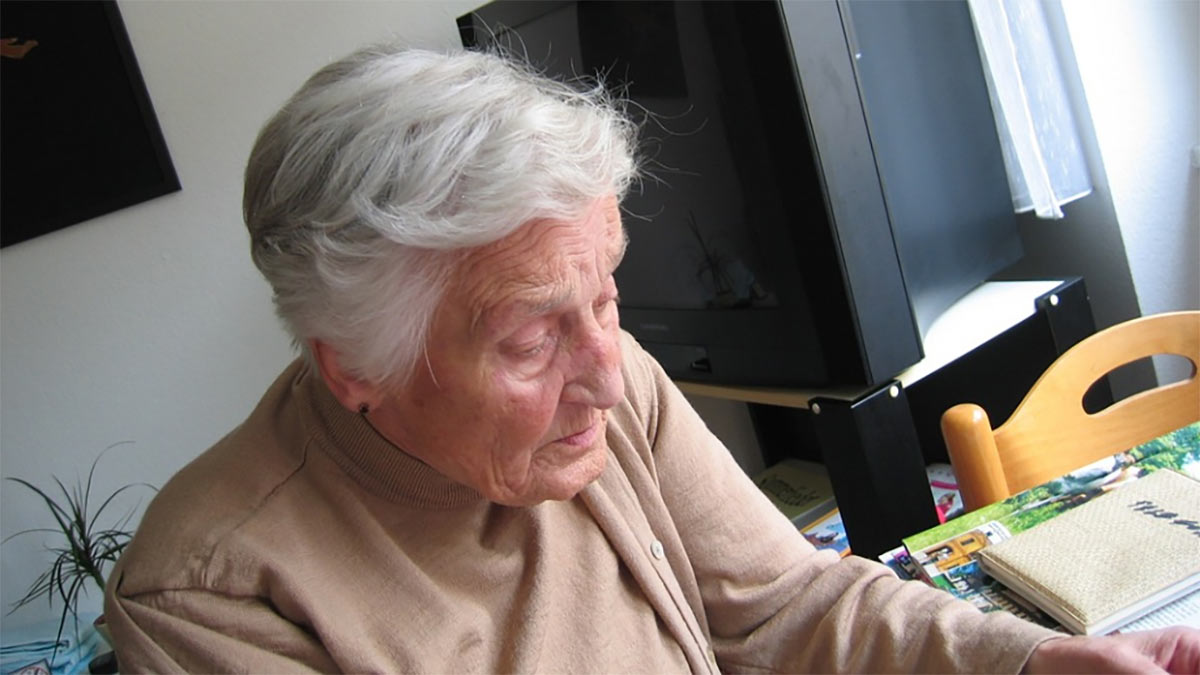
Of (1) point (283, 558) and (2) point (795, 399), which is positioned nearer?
(1) point (283, 558)

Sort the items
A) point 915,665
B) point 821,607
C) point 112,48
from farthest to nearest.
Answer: point 112,48
point 821,607
point 915,665

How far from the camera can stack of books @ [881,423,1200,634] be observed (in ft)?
2.68

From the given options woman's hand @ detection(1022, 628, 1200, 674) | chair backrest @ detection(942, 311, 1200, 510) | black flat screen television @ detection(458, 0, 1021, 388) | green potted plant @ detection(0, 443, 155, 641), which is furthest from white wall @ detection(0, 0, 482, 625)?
woman's hand @ detection(1022, 628, 1200, 674)

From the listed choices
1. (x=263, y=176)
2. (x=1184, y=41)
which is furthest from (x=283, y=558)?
(x=1184, y=41)

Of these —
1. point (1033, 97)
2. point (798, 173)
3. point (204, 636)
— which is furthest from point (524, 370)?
point (1033, 97)

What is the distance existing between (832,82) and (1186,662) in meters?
0.89

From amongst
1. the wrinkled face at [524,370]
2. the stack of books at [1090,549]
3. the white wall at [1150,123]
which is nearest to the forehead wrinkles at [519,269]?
the wrinkled face at [524,370]

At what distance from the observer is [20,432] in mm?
1882

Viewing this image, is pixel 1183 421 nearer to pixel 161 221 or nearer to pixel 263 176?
pixel 263 176

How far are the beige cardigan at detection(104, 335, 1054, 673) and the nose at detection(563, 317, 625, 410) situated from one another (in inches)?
5.7

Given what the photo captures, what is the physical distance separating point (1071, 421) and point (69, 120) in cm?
181

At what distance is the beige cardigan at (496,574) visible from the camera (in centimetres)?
79

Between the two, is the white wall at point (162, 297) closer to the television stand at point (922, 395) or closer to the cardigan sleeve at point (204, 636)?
the television stand at point (922, 395)

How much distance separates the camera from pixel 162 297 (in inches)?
75.4
